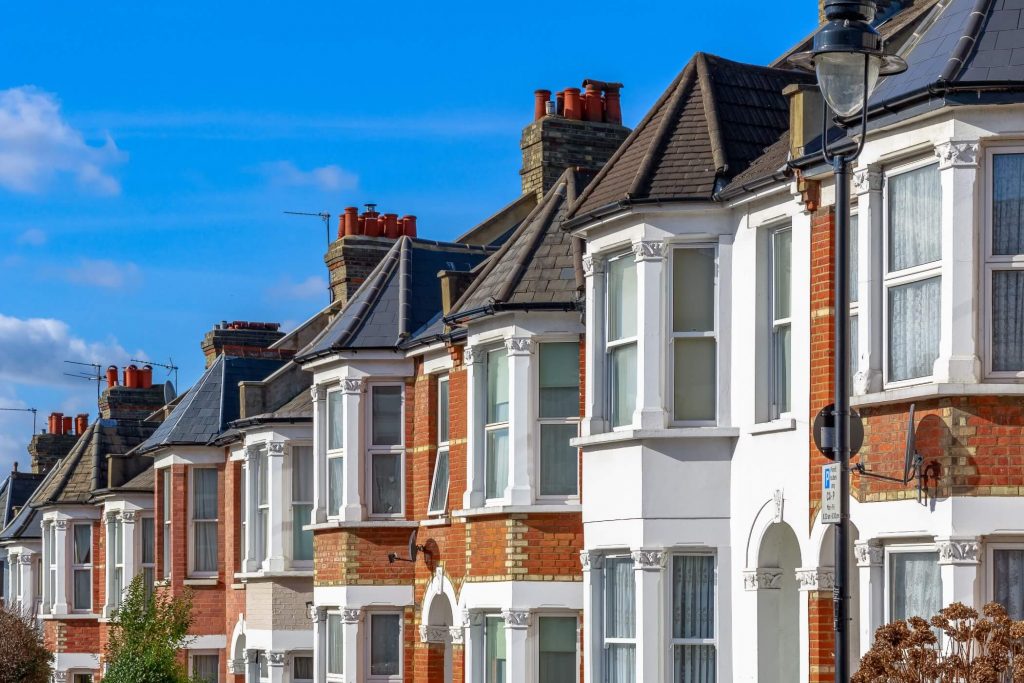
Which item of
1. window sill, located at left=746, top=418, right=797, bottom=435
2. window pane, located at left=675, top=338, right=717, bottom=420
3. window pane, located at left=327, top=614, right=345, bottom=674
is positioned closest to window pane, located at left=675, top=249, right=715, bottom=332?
window pane, located at left=675, top=338, right=717, bottom=420

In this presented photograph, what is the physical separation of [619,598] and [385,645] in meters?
8.50

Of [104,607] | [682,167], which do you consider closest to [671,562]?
[682,167]

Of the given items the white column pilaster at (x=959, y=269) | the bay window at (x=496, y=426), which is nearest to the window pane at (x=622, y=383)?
the bay window at (x=496, y=426)

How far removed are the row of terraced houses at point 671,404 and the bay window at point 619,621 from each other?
0.14 feet

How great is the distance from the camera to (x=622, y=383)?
19453 mm

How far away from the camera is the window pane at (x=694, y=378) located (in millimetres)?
18859

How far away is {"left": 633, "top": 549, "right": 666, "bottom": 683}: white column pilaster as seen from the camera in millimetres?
18547

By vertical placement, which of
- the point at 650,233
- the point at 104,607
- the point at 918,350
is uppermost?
the point at 650,233

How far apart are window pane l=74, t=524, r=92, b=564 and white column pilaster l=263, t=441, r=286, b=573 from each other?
14590 millimetres

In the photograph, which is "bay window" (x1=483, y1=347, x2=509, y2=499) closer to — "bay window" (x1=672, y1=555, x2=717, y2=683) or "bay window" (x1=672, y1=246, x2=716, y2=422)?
"bay window" (x1=672, y1=246, x2=716, y2=422)

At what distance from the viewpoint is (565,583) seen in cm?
2219

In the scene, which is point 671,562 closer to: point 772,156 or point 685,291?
point 685,291

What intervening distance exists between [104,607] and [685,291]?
2652cm

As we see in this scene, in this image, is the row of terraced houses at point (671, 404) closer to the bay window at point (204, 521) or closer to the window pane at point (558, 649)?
the window pane at point (558, 649)
